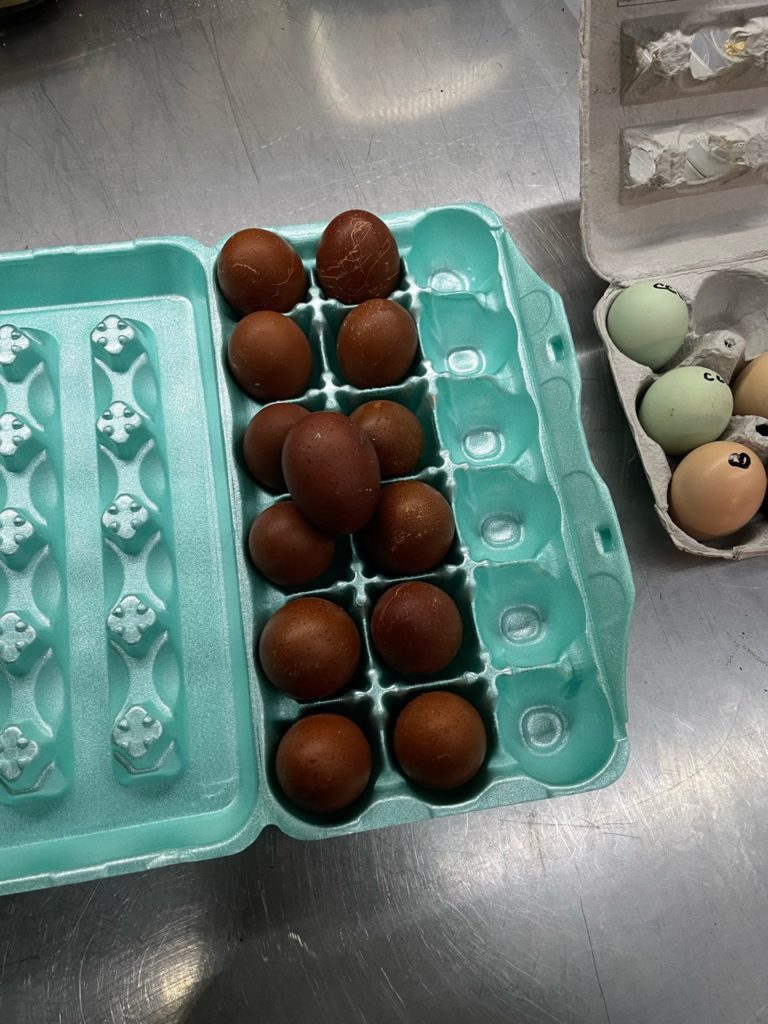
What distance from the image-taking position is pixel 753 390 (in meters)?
1.02

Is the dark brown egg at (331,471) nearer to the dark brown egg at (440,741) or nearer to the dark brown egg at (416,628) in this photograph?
the dark brown egg at (416,628)

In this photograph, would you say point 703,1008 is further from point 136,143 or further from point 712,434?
point 136,143

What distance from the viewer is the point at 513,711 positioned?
0.92m

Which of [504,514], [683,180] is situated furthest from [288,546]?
[683,180]

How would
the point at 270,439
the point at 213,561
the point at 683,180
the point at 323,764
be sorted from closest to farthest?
the point at 323,764 < the point at 270,439 < the point at 213,561 < the point at 683,180

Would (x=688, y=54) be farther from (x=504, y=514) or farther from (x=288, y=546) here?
(x=288, y=546)

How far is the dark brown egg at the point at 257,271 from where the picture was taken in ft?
3.04

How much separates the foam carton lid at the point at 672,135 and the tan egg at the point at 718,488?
32cm

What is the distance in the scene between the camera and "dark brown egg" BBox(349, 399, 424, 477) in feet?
2.87

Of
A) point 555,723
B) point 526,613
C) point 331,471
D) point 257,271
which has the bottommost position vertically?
point 555,723

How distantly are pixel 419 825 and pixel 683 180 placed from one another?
40.5 inches

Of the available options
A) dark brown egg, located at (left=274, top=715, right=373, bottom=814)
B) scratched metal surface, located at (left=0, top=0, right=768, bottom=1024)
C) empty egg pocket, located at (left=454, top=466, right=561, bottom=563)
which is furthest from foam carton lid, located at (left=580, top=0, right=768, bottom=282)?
dark brown egg, located at (left=274, top=715, right=373, bottom=814)

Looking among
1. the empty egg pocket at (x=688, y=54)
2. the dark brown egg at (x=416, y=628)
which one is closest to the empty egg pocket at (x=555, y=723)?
the dark brown egg at (x=416, y=628)

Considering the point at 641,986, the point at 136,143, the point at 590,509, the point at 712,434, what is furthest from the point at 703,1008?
the point at 136,143
